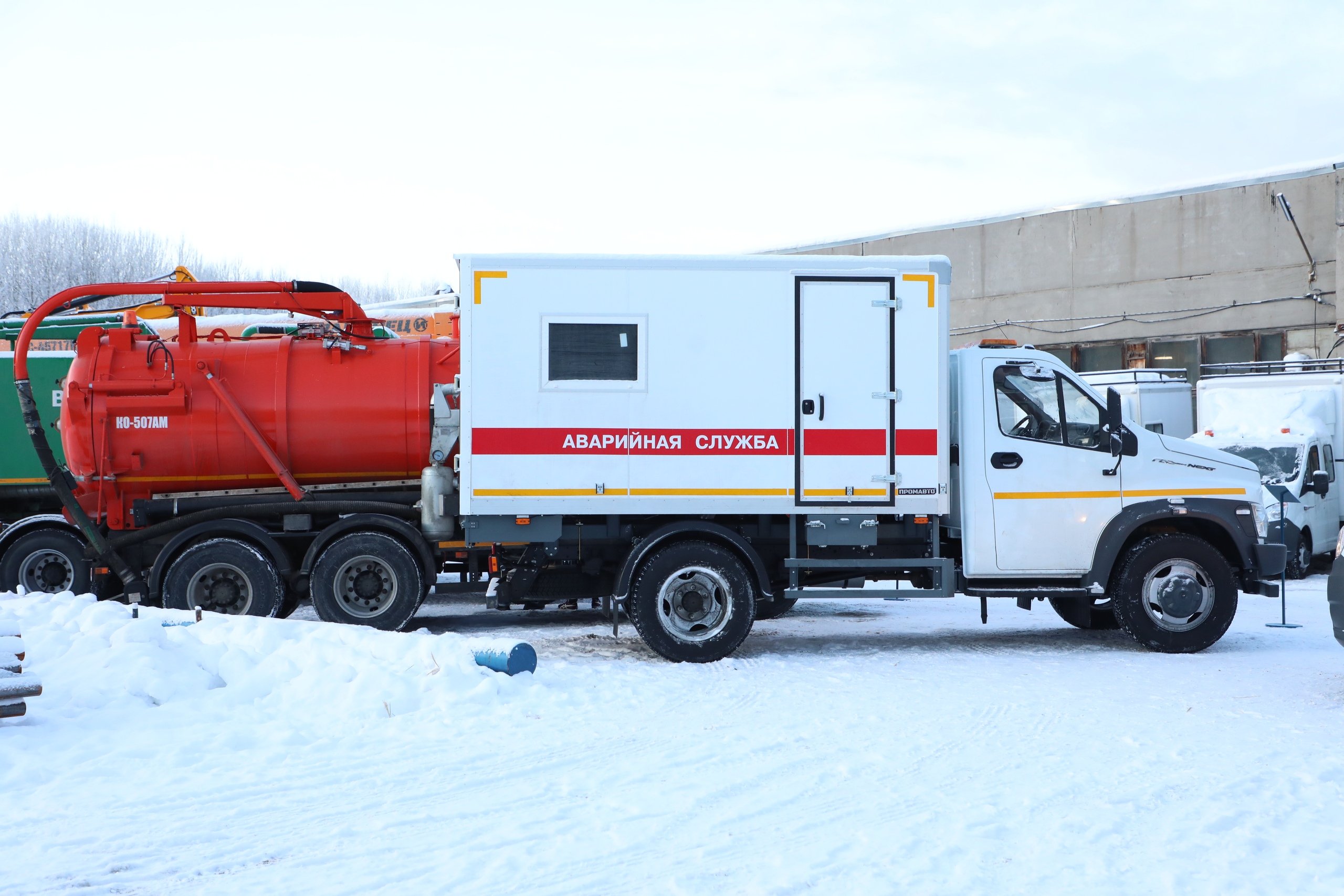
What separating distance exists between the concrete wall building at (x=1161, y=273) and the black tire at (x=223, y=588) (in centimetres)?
2198

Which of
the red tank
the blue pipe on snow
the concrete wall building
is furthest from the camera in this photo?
the concrete wall building

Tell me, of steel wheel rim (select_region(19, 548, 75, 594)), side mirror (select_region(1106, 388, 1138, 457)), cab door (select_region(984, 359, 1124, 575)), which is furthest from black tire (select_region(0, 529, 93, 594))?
side mirror (select_region(1106, 388, 1138, 457))

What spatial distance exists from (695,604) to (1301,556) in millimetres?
11793

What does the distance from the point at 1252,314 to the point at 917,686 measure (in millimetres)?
21150

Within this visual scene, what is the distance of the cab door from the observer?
905 centimetres

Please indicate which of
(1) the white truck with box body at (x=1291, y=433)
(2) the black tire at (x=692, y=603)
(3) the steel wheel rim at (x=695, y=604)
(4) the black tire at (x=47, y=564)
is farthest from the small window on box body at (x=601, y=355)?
(1) the white truck with box body at (x=1291, y=433)

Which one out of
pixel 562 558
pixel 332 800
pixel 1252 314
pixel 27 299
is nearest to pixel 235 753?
pixel 332 800

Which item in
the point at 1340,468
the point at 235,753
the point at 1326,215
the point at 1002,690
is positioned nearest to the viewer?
the point at 235,753

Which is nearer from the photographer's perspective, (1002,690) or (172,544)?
(1002,690)

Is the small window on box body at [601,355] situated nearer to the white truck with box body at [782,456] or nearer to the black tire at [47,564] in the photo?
the white truck with box body at [782,456]

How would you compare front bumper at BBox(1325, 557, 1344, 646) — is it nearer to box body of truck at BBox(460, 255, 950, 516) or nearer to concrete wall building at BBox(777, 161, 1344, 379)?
box body of truck at BBox(460, 255, 950, 516)

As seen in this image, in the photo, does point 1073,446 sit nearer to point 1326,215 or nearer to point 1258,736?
point 1258,736

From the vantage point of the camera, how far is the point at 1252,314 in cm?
2492

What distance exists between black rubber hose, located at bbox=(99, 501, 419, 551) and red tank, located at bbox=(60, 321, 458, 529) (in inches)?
10.0
